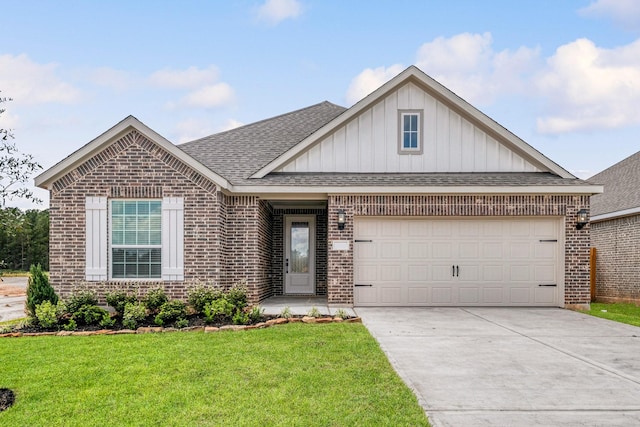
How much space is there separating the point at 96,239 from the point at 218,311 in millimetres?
3577

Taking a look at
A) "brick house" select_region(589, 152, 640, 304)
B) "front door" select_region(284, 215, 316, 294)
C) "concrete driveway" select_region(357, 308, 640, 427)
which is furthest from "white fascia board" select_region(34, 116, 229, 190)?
"brick house" select_region(589, 152, 640, 304)

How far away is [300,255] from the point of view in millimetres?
14828

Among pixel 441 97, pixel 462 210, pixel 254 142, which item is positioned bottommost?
pixel 462 210

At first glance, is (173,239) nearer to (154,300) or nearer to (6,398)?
(154,300)

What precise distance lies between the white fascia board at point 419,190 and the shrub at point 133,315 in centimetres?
343

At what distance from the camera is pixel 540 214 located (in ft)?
37.9

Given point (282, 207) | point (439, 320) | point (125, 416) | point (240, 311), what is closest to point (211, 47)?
point (282, 207)

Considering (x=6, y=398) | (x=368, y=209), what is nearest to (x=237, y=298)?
(x=368, y=209)

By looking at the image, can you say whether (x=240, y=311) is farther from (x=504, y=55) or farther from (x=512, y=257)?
(x=504, y=55)

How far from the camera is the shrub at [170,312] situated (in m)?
9.20

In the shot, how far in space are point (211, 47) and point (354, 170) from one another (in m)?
8.59

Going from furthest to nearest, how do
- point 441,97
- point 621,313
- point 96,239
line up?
point 621,313 < point 441,97 < point 96,239

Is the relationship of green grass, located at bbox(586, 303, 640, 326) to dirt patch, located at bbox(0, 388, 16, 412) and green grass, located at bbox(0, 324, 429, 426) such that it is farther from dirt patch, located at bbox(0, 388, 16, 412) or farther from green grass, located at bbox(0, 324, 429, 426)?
dirt patch, located at bbox(0, 388, 16, 412)


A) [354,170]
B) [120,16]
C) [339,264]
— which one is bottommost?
[339,264]
